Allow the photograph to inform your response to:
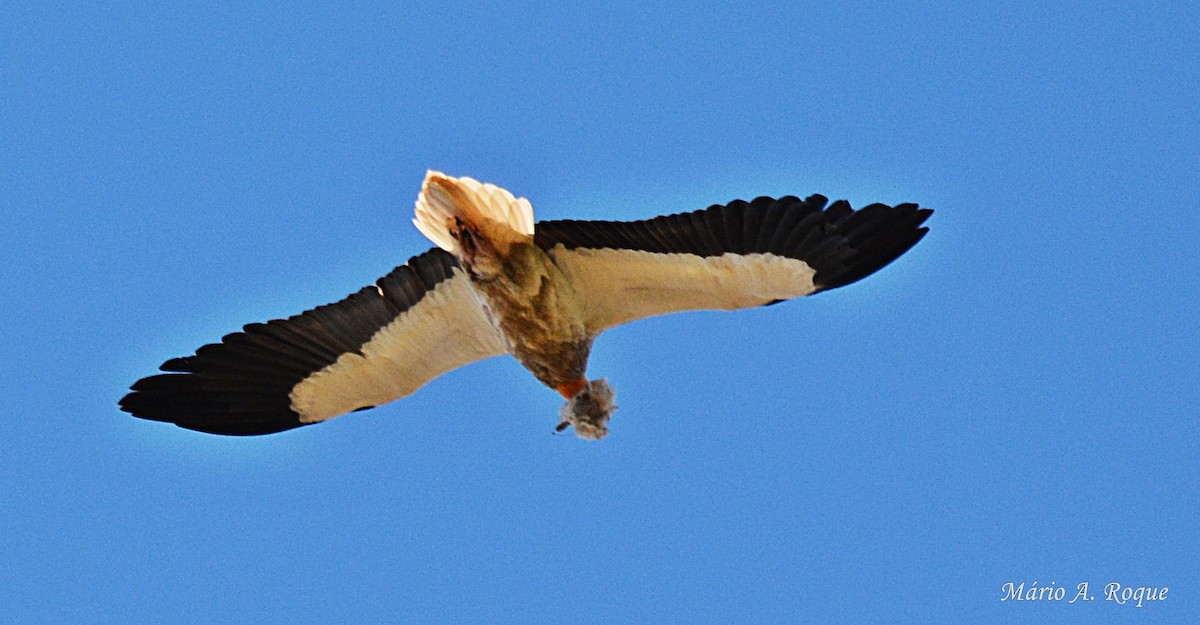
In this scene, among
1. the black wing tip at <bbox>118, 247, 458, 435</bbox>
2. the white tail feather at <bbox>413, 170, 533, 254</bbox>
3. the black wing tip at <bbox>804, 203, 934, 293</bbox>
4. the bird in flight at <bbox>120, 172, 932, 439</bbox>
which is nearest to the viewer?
the black wing tip at <bbox>804, 203, 934, 293</bbox>

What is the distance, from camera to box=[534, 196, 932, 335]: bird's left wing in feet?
28.4

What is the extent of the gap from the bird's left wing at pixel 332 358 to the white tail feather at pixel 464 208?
494 millimetres

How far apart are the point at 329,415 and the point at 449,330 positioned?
977 mm

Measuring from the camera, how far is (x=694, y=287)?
9.22 metres

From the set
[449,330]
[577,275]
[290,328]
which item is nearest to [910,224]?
[577,275]

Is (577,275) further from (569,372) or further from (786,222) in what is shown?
(786,222)

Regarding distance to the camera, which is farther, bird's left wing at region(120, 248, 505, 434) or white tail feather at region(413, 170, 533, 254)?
bird's left wing at region(120, 248, 505, 434)

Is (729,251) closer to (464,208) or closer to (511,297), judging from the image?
(511,297)

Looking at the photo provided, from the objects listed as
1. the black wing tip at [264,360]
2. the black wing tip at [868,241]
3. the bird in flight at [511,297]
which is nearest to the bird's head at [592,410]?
the bird in flight at [511,297]

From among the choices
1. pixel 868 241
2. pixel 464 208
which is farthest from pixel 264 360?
pixel 868 241

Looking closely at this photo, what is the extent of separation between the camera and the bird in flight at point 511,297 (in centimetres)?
873

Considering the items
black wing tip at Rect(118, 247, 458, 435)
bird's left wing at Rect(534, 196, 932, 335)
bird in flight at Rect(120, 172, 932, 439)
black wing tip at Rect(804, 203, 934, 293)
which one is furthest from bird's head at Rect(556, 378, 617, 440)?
black wing tip at Rect(804, 203, 934, 293)

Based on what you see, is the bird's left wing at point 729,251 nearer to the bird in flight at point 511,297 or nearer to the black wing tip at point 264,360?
the bird in flight at point 511,297

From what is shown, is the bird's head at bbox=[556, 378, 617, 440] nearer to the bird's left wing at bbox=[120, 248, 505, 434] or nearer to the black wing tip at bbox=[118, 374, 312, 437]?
the bird's left wing at bbox=[120, 248, 505, 434]
